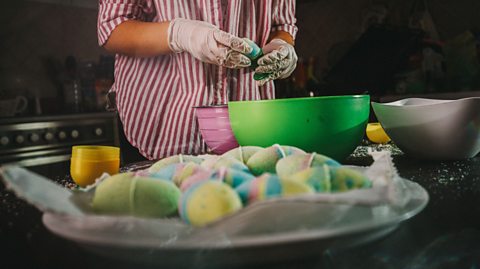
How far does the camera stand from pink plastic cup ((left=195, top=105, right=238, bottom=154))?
0.93 m

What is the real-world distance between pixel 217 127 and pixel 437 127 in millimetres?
421

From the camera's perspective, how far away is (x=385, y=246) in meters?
0.38

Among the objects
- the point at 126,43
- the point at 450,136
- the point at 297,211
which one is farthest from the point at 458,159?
the point at 126,43

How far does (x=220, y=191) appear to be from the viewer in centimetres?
37

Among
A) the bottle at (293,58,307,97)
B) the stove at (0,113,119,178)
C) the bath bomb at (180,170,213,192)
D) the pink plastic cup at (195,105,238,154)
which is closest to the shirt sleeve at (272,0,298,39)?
the pink plastic cup at (195,105,238,154)

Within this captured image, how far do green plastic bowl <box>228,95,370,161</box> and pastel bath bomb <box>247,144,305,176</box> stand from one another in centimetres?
25

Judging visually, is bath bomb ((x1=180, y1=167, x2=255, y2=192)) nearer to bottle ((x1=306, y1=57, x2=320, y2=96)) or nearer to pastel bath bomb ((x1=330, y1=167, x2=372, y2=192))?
pastel bath bomb ((x1=330, y1=167, x2=372, y2=192))

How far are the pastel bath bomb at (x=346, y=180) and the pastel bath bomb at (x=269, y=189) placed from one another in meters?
0.03

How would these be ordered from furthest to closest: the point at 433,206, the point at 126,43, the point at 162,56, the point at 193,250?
the point at 162,56, the point at 126,43, the point at 433,206, the point at 193,250

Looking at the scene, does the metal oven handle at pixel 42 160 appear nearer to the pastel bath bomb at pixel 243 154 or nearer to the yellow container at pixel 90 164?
the yellow container at pixel 90 164

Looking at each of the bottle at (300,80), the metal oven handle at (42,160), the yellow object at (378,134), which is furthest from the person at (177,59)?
the bottle at (300,80)

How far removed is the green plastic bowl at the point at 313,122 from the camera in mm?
772

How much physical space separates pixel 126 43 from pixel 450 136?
85 centimetres

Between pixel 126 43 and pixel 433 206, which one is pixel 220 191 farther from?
pixel 126 43
